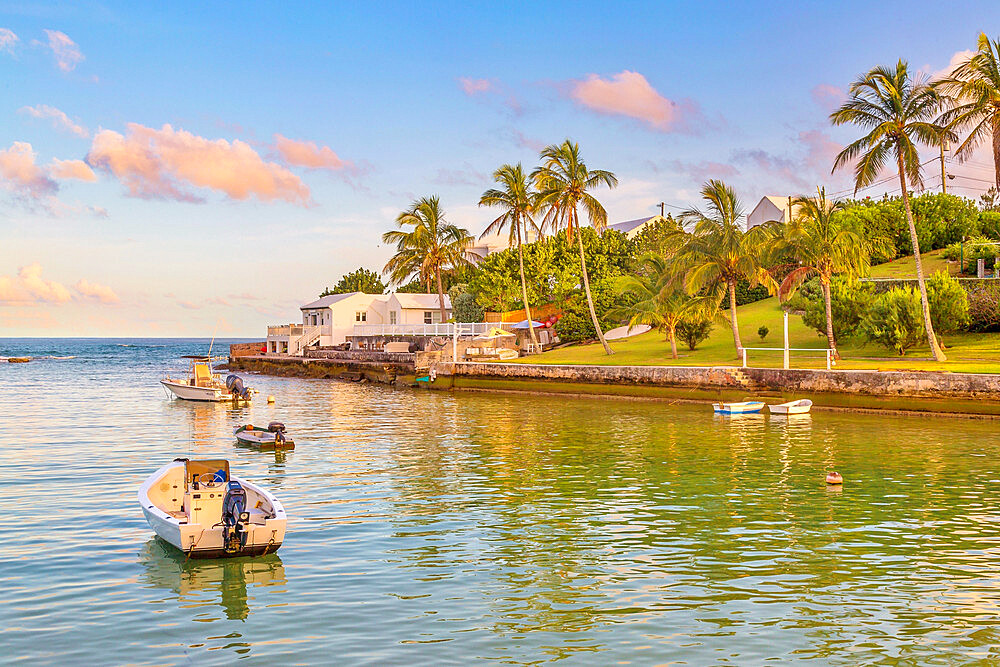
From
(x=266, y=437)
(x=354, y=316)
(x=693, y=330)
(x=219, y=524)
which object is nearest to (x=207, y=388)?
(x=266, y=437)

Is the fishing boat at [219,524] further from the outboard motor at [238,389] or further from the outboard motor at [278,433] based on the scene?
the outboard motor at [238,389]

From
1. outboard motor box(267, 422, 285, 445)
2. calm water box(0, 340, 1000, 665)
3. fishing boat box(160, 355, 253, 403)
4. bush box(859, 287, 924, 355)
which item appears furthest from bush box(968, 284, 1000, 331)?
fishing boat box(160, 355, 253, 403)

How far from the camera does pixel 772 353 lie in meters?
50.5

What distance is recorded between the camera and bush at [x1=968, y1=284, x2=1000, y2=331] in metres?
49.0

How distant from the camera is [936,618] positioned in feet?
36.7

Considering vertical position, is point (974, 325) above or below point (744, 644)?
above

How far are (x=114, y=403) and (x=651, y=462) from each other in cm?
3585

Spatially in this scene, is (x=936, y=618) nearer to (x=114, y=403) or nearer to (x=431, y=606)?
(x=431, y=606)

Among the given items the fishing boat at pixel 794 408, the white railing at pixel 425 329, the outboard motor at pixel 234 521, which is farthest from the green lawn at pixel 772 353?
the outboard motor at pixel 234 521

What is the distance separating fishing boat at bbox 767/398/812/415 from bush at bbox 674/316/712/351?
19206mm

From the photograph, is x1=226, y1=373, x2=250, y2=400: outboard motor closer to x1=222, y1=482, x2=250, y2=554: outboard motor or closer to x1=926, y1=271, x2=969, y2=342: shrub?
x1=222, y1=482, x2=250, y2=554: outboard motor


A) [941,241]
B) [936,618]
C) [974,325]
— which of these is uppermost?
[941,241]

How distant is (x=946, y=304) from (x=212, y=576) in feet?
143

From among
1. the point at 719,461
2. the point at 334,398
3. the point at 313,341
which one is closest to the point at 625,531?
the point at 719,461
